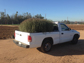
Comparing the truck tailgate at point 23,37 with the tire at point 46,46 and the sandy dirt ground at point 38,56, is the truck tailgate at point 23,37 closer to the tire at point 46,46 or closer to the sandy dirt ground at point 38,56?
the sandy dirt ground at point 38,56

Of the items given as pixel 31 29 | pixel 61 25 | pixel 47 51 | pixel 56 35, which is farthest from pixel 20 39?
pixel 61 25

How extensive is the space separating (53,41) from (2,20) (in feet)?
208

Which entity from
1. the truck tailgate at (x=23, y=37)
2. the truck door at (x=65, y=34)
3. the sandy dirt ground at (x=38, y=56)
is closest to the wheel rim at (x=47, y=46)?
the sandy dirt ground at (x=38, y=56)

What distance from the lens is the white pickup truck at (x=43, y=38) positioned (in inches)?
171

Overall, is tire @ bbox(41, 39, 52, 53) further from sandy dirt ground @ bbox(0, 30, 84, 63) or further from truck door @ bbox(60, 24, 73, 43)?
truck door @ bbox(60, 24, 73, 43)

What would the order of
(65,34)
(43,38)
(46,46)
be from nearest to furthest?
(43,38)
(46,46)
(65,34)

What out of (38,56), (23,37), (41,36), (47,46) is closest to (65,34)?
(47,46)

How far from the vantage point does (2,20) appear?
6044cm

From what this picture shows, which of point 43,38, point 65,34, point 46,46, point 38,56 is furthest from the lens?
point 65,34

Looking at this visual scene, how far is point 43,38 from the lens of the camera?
4812 millimetres

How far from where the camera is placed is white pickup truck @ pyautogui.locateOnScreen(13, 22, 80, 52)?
4.34 m

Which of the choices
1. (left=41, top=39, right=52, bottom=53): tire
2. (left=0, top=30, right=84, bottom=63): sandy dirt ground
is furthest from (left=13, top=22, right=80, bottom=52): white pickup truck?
(left=0, top=30, right=84, bottom=63): sandy dirt ground

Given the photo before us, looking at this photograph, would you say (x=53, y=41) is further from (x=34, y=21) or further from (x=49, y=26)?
(x=34, y=21)

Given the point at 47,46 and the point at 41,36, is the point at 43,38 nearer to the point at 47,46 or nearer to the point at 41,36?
the point at 41,36
